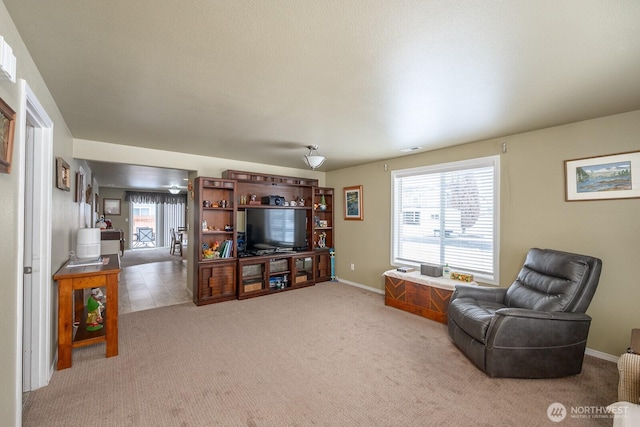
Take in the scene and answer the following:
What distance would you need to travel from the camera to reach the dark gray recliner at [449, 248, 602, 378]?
2.26m

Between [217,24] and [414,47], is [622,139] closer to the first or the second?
[414,47]

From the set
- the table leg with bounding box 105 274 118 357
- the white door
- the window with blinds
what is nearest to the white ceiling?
the white door

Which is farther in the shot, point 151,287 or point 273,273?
point 151,287

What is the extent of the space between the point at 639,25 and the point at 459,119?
4.57ft

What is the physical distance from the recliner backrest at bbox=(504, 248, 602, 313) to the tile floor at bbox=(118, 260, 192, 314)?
454 centimetres

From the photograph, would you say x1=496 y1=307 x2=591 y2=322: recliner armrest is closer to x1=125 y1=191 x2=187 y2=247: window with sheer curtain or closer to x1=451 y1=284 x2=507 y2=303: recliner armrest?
x1=451 y1=284 x2=507 y2=303: recliner armrest

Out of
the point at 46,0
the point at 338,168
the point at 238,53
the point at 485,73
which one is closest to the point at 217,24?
the point at 238,53

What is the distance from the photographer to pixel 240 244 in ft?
15.8

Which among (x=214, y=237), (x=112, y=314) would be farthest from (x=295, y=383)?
(x=214, y=237)

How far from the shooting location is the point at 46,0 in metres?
1.27

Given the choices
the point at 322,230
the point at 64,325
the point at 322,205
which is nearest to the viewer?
the point at 64,325

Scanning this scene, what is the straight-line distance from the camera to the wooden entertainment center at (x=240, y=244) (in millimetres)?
4262

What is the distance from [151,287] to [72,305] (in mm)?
2977

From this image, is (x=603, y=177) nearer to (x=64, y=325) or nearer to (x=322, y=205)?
(x=322, y=205)
